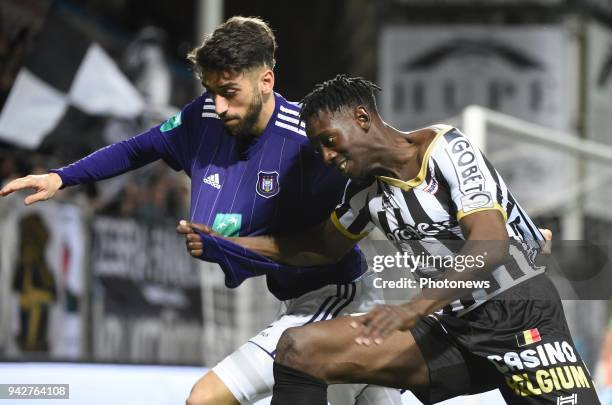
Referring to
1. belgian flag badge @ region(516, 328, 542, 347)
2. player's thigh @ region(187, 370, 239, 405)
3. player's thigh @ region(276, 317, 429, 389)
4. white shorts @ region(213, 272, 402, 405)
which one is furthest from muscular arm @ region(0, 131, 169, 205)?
belgian flag badge @ region(516, 328, 542, 347)

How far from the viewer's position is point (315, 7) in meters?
22.9

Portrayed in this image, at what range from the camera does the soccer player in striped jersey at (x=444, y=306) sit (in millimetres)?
3418

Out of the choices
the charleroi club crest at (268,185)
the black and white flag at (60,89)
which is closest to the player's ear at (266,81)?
the charleroi club crest at (268,185)

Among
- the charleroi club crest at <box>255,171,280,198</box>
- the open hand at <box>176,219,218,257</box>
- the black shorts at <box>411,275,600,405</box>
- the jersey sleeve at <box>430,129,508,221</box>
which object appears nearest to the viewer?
the jersey sleeve at <box>430,129,508,221</box>

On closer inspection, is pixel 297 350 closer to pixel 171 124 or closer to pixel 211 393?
pixel 211 393

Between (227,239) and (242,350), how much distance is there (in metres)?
0.43

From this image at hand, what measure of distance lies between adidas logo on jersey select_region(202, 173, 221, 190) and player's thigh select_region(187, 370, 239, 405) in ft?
2.31

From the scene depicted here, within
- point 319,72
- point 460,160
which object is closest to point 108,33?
point 319,72

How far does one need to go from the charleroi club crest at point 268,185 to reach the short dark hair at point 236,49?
15.9 inches

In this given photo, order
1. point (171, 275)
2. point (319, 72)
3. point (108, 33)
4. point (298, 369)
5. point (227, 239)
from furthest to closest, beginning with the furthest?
point (319, 72), point (108, 33), point (171, 275), point (227, 239), point (298, 369)

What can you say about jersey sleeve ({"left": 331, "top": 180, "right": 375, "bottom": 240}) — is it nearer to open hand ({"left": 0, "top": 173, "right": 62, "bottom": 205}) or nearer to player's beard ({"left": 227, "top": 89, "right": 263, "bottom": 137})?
player's beard ({"left": 227, "top": 89, "right": 263, "bottom": 137})

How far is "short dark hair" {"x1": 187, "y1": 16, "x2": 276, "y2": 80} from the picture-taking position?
3.86 metres

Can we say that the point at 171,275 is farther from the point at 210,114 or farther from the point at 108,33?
the point at 108,33

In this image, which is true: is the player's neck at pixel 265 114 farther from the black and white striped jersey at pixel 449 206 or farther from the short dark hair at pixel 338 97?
the black and white striped jersey at pixel 449 206
